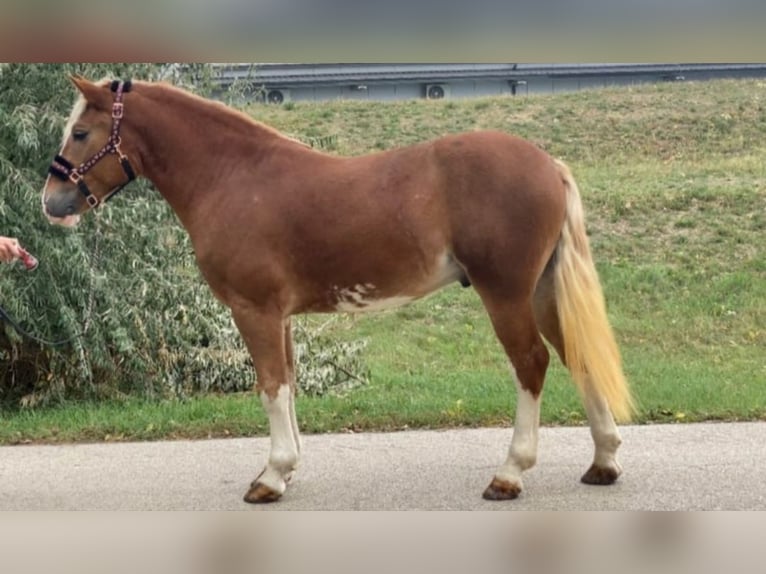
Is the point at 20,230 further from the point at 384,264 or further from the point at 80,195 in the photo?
the point at 384,264

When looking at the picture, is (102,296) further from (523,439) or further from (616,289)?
(616,289)

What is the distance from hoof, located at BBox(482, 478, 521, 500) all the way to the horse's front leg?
987 mm

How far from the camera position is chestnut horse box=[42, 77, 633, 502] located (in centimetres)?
419

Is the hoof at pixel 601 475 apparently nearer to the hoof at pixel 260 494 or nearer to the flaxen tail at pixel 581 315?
the flaxen tail at pixel 581 315

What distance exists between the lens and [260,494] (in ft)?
14.6

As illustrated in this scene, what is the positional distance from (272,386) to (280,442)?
11.3 inches

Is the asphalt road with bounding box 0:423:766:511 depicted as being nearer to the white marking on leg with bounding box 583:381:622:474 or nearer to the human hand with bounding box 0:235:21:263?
the white marking on leg with bounding box 583:381:622:474

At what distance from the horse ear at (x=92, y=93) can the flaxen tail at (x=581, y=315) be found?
225 centimetres

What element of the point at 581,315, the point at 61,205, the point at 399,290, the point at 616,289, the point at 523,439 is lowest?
the point at 616,289

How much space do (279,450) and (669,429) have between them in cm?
278

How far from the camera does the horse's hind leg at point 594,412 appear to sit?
4.47 metres

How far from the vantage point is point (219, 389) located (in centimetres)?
759

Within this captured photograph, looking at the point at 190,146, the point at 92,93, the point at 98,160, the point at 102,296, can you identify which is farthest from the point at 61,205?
the point at 102,296

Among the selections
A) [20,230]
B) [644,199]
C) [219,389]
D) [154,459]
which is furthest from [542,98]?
[154,459]
